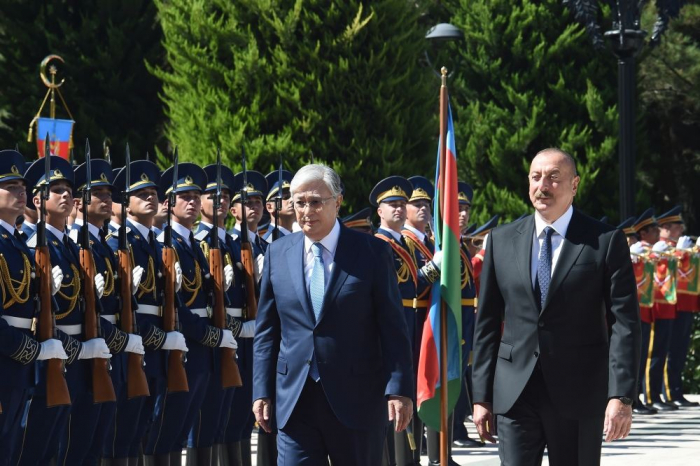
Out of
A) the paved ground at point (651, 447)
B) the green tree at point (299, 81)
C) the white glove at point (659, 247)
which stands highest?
the green tree at point (299, 81)

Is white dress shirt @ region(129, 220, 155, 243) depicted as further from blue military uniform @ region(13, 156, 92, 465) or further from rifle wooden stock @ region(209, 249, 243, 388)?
blue military uniform @ region(13, 156, 92, 465)

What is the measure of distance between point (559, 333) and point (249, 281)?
380 centimetres

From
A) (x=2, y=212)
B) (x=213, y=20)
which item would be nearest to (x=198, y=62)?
(x=213, y=20)

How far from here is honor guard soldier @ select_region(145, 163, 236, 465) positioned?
8.68 m

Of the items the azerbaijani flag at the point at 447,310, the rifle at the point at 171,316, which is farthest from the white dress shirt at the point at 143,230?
the azerbaijani flag at the point at 447,310

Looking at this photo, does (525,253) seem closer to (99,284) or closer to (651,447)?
(99,284)

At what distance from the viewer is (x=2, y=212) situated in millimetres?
7582

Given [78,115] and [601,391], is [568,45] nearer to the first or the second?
→ [78,115]

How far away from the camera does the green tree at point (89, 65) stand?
74.6 ft

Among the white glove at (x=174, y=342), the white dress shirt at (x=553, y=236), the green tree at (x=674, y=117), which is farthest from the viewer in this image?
the green tree at (x=674, y=117)

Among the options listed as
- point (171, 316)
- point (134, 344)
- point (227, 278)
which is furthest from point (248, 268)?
point (134, 344)

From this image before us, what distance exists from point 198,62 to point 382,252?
1295 centimetres

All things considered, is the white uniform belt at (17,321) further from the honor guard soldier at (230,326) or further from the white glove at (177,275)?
the honor guard soldier at (230,326)

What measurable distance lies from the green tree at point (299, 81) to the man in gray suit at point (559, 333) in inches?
492
